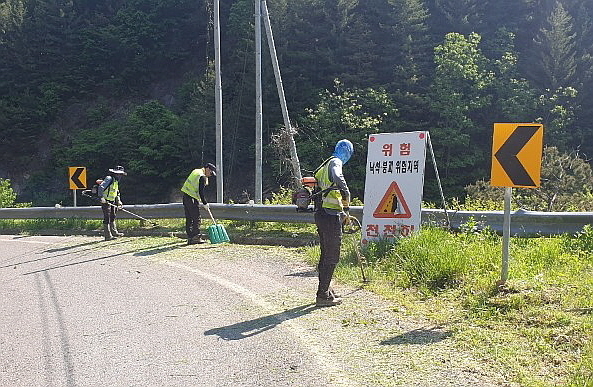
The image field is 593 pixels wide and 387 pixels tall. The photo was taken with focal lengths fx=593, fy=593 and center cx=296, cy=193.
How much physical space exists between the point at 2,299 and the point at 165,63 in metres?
47.8

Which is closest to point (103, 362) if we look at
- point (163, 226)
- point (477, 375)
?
point (477, 375)

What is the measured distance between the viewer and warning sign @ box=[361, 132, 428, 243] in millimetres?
8891

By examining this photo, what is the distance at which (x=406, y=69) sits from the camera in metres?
38.8

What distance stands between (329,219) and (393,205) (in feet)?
8.15

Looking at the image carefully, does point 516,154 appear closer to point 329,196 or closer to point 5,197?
point 329,196

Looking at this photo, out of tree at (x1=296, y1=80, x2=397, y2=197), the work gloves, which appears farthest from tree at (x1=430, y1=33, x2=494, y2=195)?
the work gloves

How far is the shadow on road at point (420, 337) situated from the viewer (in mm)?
5250

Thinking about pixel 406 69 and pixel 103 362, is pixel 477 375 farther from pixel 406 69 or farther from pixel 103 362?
pixel 406 69

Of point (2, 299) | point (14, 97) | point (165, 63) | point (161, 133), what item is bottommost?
point (2, 299)

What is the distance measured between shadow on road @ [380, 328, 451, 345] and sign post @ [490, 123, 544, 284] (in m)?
1.26

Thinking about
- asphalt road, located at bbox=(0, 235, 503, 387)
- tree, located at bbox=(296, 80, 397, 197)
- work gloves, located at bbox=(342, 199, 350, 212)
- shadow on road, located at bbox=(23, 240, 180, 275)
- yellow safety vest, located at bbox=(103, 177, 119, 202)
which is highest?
tree, located at bbox=(296, 80, 397, 197)

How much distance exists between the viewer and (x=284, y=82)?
1624 inches

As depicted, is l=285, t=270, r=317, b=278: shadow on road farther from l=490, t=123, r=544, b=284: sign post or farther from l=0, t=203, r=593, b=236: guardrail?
l=490, t=123, r=544, b=284: sign post

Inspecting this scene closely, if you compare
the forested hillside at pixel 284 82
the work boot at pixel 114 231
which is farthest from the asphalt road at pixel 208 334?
the forested hillside at pixel 284 82
